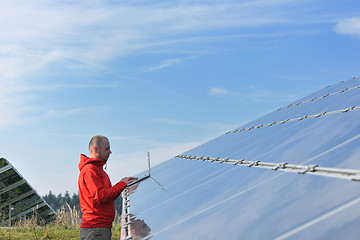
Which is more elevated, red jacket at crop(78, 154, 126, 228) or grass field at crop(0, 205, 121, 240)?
grass field at crop(0, 205, 121, 240)

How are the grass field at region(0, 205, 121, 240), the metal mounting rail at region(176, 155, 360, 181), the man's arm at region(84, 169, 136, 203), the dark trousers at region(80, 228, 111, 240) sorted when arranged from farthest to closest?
the grass field at region(0, 205, 121, 240) → the dark trousers at region(80, 228, 111, 240) → the man's arm at region(84, 169, 136, 203) → the metal mounting rail at region(176, 155, 360, 181)

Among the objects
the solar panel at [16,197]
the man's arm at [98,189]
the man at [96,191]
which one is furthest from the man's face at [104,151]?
the solar panel at [16,197]

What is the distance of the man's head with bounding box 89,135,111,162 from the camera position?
4945 millimetres

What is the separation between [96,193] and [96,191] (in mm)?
22

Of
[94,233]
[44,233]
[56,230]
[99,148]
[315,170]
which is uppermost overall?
[56,230]

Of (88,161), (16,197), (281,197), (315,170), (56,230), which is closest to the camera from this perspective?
(281,197)

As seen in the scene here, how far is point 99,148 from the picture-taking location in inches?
195

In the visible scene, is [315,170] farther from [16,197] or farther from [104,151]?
[16,197]

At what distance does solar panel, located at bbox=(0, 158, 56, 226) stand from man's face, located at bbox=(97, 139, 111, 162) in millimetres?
12773

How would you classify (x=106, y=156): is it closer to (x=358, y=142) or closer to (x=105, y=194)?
(x=105, y=194)

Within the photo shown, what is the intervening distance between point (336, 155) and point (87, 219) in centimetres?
300

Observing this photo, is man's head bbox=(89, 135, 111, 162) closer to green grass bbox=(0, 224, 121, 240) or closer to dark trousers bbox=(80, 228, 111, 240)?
dark trousers bbox=(80, 228, 111, 240)

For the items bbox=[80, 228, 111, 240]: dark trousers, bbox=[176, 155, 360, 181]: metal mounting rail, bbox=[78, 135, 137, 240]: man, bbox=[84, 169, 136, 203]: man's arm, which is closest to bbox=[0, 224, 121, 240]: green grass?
bbox=[80, 228, 111, 240]: dark trousers

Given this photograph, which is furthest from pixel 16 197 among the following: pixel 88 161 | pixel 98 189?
pixel 98 189
